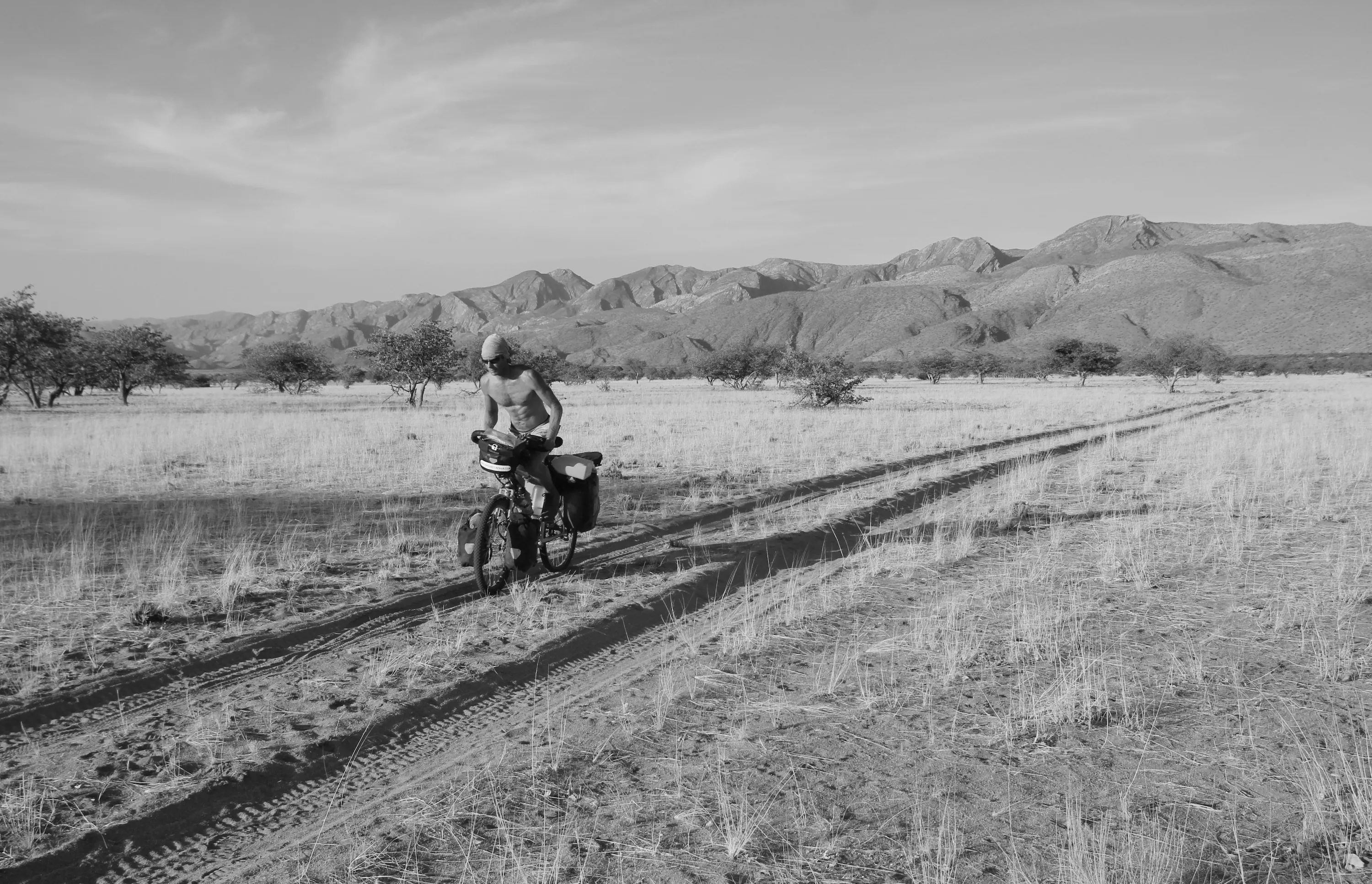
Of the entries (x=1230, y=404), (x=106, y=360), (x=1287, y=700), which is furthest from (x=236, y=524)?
(x=106, y=360)

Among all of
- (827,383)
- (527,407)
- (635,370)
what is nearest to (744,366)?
(827,383)

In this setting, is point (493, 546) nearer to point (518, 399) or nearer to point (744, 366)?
point (518, 399)

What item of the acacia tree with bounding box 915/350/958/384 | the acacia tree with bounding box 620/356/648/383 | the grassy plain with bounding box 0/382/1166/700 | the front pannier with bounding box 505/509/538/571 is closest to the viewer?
the grassy plain with bounding box 0/382/1166/700

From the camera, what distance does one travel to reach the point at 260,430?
24.1 meters

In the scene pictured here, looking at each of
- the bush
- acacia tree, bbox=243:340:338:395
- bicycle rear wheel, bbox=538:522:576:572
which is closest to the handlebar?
bicycle rear wheel, bbox=538:522:576:572

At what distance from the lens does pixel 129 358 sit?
5072 centimetres

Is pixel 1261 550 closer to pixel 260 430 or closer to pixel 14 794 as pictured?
pixel 14 794

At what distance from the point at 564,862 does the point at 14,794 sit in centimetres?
248

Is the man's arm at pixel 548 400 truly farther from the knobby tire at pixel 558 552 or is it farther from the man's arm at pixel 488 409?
the knobby tire at pixel 558 552

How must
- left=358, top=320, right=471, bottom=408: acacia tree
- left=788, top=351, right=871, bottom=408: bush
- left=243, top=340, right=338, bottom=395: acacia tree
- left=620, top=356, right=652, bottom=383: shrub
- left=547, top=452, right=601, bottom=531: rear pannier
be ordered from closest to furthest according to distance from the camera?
left=547, top=452, right=601, bottom=531: rear pannier < left=788, top=351, right=871, bottom=408: bush < left=358, top=320, right=471, bottom=408: acacia tree < left=243, top=340, right=338, bottom=395: acacia tree < left=620, top=356, right=652, bottom=383: shrub

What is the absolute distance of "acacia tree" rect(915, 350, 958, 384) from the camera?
92.6m

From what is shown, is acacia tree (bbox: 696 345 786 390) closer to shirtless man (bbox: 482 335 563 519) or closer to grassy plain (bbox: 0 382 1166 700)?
grassy plain (bbox: 0 382 1166 700)

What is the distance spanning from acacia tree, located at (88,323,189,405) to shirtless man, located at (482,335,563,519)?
161 feet

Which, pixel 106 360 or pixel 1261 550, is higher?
pixel 106 360
